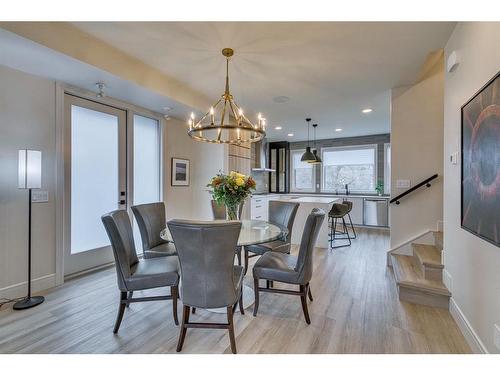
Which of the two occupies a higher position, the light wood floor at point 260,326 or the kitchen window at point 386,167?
the kitchen window at point 386,167

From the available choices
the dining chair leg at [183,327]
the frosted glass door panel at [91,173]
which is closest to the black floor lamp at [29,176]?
the frosted glass door panel at [91,173]

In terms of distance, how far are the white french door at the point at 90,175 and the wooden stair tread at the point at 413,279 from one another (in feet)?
12.4

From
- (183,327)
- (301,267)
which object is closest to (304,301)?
(301,267)

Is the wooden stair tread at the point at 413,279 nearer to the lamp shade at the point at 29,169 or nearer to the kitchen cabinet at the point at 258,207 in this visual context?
the kitchen cabinet at the point at 258,207

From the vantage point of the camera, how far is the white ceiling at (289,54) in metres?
2.27

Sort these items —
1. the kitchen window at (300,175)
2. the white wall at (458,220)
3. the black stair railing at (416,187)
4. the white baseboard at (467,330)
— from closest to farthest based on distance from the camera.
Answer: the white wall at (458,220), the white baseboard at (467,330), the black stair railing at (416,187), the kitchen window at (300,175)

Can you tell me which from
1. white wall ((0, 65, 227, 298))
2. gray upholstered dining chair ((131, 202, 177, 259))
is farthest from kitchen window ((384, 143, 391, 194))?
white wall ((0, 65, 227, 298))

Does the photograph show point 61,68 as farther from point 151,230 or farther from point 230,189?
point 230,189

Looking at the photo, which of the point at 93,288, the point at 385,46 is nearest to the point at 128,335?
the point at 93,288

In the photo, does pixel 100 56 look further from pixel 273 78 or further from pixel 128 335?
pixel 128 335

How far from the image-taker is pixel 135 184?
12.9 feet
